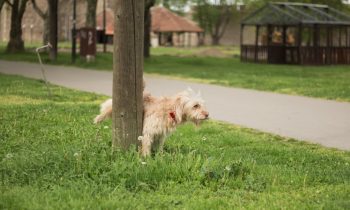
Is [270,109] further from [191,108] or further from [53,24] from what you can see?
[53,24]

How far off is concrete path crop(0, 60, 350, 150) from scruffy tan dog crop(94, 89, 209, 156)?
10.3ft

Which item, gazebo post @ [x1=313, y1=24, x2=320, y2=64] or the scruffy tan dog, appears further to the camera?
gazebo post @ [x1=313, y1=24, x2=320, y2=64]

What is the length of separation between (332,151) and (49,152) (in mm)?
3886

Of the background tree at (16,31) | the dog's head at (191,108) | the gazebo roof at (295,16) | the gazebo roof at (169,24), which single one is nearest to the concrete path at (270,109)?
the dog's head at (191,108)

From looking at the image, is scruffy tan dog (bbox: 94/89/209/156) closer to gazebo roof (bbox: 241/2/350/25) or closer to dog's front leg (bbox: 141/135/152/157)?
dog's front leg (bbox: 141/135/152/157)

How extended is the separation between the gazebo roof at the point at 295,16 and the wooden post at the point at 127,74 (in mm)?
26133

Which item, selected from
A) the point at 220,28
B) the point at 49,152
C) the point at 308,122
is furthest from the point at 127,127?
the point at 220,28

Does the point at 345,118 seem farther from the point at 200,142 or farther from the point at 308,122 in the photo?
the point at 200,142

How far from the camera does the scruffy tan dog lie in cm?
699

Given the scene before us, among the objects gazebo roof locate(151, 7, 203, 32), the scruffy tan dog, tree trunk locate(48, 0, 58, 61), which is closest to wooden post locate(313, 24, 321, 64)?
tree trunk locate(48, 0, 58, 61)

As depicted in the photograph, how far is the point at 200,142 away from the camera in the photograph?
9.07 meters

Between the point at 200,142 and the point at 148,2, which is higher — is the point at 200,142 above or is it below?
below

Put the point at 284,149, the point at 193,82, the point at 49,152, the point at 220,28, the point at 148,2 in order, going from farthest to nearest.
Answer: the point at 220,28 → the point at 148,2 → the point at 193,82 → the point at 284,149 → the point at 49,152

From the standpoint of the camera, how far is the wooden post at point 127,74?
7152mm
